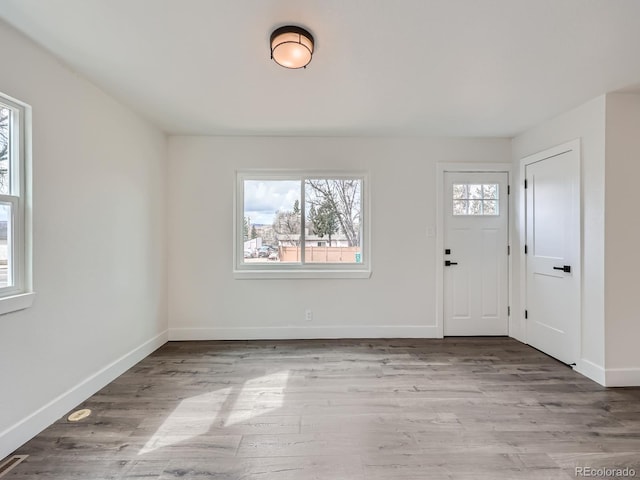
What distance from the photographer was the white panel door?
278 cm

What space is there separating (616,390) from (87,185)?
4382 millimetres

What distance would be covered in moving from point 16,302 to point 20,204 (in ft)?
1.87

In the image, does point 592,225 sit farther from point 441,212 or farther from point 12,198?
point 12,198

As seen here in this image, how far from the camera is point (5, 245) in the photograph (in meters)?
1.76

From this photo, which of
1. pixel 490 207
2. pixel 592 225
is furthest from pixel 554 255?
pixel 490 207

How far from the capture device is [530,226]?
3320 mm

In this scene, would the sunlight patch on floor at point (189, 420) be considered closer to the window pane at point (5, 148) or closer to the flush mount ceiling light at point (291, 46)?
the window pane at point (5, 148)

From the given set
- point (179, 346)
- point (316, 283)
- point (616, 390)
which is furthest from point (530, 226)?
point (179, 346)

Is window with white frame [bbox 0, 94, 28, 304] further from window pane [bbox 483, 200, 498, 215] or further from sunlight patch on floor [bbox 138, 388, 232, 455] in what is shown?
window pane [bbox 483, 200, 498, 215]

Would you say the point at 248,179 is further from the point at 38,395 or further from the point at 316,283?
the point at 38,395

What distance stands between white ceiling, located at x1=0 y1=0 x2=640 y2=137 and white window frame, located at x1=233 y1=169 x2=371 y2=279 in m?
0.78

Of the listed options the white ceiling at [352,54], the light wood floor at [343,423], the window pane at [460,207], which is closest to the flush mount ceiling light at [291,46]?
the white ceiling at [352,54]

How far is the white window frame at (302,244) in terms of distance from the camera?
359 cm

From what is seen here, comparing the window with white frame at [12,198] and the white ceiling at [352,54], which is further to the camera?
the window with white frame at [12,198]
